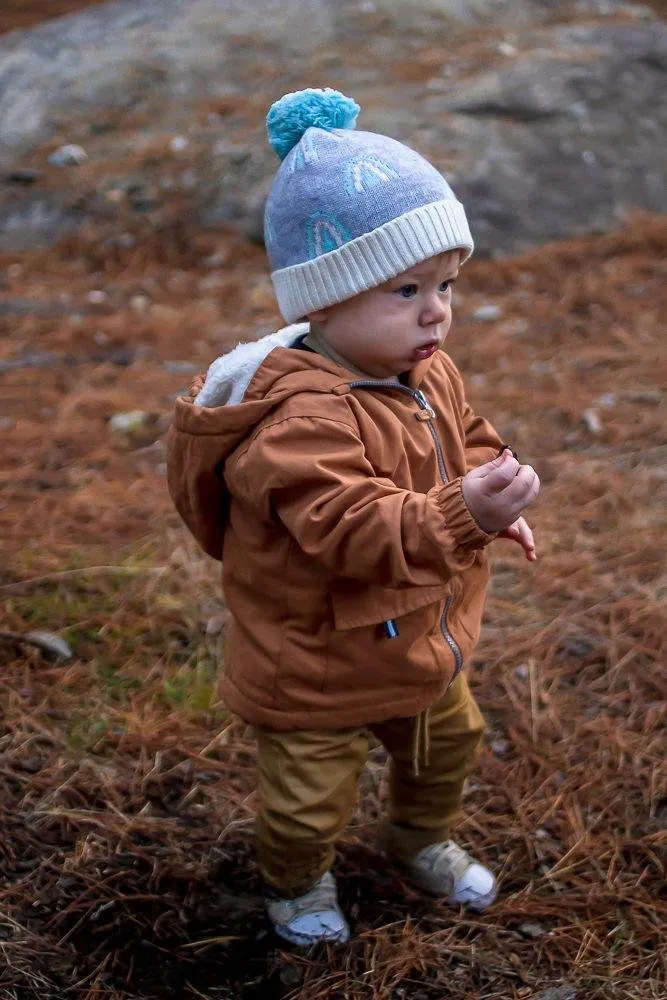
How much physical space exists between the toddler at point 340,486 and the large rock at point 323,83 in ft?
12.3

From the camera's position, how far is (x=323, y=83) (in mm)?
6289

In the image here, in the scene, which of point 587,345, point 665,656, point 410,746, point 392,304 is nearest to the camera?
point 392,304

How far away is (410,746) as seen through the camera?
1983mm

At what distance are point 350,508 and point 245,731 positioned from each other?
1.16 metres

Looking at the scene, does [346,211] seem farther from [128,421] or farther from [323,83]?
[323,83]

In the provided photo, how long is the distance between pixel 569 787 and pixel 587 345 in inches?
99.3

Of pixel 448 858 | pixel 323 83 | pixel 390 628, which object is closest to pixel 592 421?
pixel 448 858

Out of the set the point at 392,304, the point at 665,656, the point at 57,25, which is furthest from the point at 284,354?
the point at 57,25

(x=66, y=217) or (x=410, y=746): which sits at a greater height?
(x=410, y=746)

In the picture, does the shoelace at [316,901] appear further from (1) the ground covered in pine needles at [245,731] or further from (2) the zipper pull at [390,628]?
(2) the zipper pull at [390,628]

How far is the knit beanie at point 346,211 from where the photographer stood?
1.64 meters

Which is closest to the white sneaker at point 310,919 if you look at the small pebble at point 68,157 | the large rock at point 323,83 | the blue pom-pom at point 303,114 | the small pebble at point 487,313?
the blue pom-pom at point 303,114

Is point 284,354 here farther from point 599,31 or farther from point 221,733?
point 599,31

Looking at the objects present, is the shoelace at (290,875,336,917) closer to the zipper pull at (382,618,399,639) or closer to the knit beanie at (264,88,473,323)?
the zipper pull at (382,618,399,639)
